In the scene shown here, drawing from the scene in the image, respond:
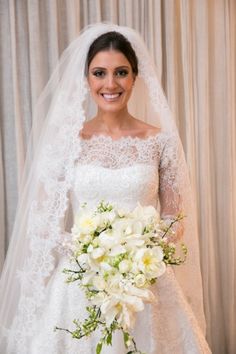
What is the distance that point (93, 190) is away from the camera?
1643mm

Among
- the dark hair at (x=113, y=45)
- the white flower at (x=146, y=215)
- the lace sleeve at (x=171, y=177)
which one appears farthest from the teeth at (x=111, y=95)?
the white flower at (x=146, y=215)

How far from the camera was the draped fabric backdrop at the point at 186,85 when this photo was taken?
2.26 meters

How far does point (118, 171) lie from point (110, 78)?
316 mm

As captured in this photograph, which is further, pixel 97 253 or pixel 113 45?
pixel 113 45

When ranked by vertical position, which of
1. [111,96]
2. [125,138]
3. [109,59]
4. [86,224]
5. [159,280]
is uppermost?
[109,59]

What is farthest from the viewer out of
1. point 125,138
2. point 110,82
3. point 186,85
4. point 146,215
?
point 186,85

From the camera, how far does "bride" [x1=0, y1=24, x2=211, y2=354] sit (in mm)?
1577

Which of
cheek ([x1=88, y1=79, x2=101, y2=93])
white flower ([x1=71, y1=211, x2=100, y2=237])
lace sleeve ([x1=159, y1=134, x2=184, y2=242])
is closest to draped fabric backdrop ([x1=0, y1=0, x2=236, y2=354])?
cheek ([x1=88, y1=79, x2=101, y2=93])

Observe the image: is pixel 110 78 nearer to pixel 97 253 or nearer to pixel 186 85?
pixel 97 253

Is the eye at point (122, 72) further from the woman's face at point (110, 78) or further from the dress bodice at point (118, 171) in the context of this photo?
the dress bodice at point (118, 171)

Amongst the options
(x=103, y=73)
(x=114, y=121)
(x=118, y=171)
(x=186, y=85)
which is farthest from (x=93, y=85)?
(x=186, y=85)

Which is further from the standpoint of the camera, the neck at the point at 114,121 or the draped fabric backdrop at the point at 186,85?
the draped fabric backdrop at the point at 186,85

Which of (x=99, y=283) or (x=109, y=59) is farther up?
(x=109, y=59)

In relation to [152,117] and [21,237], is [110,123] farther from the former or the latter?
[21,237]
